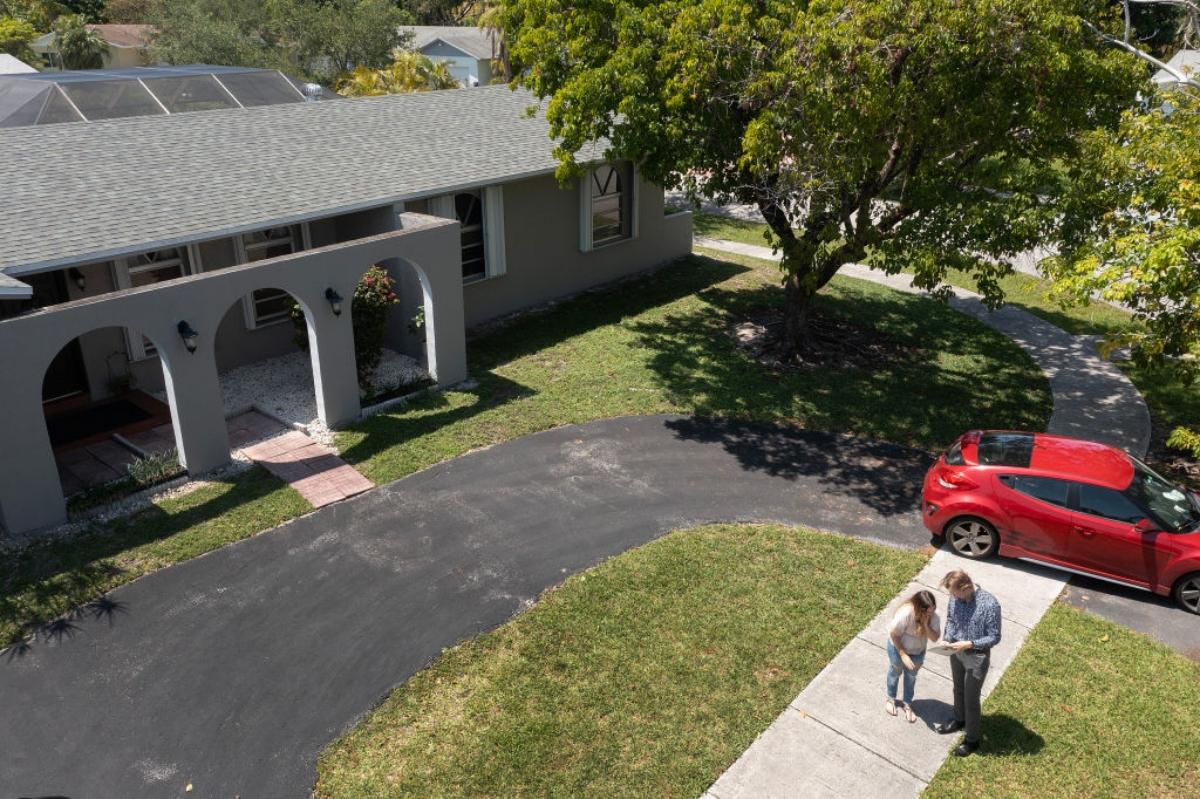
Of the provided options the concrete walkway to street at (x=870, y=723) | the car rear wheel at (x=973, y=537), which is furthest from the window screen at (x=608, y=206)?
the concrete walkway to street at (x=870, y=723)

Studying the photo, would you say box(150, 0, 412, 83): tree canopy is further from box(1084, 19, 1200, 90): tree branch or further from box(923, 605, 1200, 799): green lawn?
box(923, 605, 1200, 799): green lawn

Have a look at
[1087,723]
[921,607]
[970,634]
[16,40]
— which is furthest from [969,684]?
[16,40]

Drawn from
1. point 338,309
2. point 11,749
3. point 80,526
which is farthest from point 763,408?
point 11,749

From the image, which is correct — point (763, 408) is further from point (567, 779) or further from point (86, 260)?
point (86, 260)

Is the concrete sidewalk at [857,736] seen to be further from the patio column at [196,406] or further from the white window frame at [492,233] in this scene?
the white window frame at [492,233]

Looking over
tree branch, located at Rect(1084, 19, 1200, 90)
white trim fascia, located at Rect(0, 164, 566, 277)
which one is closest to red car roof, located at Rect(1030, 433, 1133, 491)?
tree branch, located at Rect(1084, 19, 1200, 90)

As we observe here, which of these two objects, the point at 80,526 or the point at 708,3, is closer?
the point at 80,526

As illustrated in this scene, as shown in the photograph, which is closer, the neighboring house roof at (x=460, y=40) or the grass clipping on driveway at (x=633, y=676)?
the grass clipping on driveway at (x=633, y=676)
